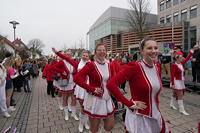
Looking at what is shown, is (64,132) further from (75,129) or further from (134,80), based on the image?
(134,80)

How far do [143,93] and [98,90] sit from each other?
2.72ft

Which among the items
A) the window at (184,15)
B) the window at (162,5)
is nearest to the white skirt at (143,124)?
the window at (184,15)

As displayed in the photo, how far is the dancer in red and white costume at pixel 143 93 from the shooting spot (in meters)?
1.78

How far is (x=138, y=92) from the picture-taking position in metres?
1.82

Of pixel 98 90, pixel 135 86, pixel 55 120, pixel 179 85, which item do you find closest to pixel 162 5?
pixel 179 85

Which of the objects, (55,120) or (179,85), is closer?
(55,120)

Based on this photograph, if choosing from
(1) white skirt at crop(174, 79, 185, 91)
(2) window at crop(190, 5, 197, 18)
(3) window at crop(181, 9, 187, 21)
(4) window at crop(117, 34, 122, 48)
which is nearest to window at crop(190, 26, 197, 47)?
(2) window at crop(190, 5, 197, 18)

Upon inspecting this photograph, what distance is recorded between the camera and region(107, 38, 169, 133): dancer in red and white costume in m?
1.78

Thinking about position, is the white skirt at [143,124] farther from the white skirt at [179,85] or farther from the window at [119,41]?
the window at [119,41]

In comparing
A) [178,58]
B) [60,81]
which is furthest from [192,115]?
[60,81]

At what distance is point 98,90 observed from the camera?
241 cm

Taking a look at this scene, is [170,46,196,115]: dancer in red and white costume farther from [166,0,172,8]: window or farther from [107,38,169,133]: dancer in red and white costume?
[166,0,172,8]: window

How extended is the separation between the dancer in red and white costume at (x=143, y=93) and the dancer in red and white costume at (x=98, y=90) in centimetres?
67

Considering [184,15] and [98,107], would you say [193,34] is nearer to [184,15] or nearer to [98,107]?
[184,15]
